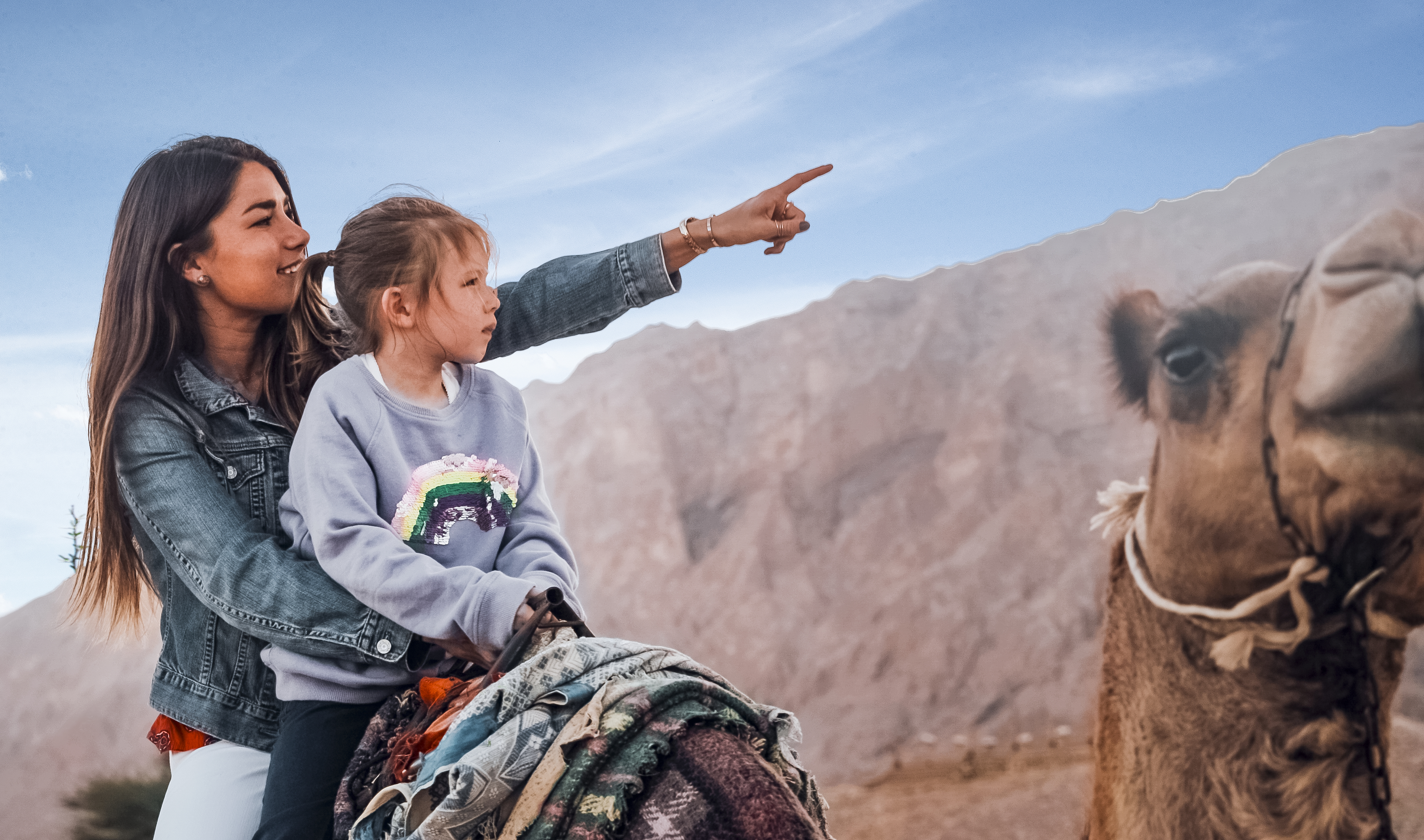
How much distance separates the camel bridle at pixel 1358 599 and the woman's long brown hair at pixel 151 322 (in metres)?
2.25

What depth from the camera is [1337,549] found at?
2.46m

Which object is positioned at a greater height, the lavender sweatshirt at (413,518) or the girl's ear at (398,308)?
the girl's ear at (398,308)

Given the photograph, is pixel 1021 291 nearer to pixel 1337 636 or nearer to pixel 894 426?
pixel 894 426

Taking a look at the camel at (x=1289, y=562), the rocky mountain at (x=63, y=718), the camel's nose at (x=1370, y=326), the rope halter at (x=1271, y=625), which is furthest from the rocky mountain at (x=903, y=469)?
the rocky mountain at (x=63, y=718)

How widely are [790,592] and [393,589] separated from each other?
374 cm

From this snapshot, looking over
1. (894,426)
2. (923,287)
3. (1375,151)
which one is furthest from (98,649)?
(1375,151)

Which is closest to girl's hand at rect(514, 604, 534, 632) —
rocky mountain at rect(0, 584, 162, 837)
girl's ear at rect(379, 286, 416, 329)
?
girl's ear at rect(379, 286, 416, 329)

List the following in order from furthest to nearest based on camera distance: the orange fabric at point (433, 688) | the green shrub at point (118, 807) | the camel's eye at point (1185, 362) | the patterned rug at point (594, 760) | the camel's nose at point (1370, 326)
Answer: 1. the green shrub at point (118, 807)
2. the camel's eye at point (1185, 362)
3. the camel's nose at point (1370, 326)
4. the orange fabric at point (433, 688)
5. the patterned rug at point (594, 760)

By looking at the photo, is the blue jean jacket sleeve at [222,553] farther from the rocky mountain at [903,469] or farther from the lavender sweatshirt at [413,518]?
the rocky mountain at [903,469]

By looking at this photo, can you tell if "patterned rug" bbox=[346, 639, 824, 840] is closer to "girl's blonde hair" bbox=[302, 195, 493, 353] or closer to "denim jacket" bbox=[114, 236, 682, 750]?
"denim jacket" bbox=[114, 236, 682, 750]

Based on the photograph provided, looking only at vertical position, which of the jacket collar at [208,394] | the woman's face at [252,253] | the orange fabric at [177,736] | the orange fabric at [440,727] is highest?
the woman's face at [252,253]

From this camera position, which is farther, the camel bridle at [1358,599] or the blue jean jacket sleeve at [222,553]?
the camel bridle at [1358,599]

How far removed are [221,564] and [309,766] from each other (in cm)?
27

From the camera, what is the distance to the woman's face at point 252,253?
54.6 inches
